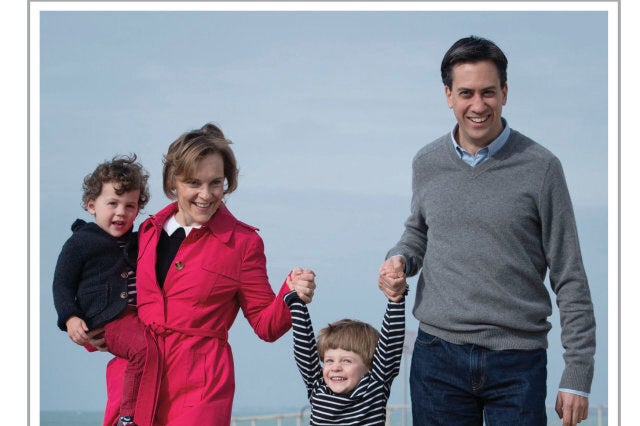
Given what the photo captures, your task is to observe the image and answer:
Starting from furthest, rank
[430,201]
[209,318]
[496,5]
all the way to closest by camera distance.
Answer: [496,5] → [209,318] → [430,201]

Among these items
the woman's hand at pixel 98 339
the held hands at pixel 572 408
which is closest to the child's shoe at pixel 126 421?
the woman's hand at pixel 98 339

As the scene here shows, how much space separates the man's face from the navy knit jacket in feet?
4.32

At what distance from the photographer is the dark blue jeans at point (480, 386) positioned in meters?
2.72

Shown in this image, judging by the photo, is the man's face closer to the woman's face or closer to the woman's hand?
the woman's face

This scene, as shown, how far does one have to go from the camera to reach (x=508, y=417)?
273 centimetres

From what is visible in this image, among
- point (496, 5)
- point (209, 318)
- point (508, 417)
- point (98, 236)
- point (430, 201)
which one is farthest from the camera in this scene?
point (496, 5)

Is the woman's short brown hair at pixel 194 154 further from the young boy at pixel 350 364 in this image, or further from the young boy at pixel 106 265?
the young boy at pixel 350 364

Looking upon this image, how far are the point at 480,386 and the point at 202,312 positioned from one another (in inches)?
38.6

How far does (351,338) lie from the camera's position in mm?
3146

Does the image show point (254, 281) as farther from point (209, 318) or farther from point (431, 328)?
point (431, 328)

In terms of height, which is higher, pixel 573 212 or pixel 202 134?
pixel 202 134

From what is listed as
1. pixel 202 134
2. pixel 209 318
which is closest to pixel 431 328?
pixel 209 318

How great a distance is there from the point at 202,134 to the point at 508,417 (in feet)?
4.72

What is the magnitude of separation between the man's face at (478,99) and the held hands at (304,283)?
0.73 meters
